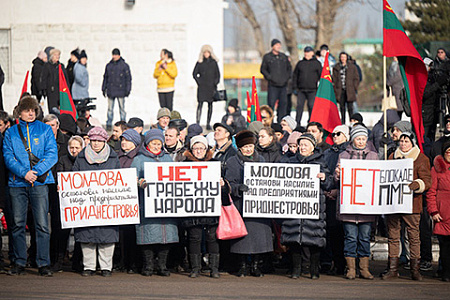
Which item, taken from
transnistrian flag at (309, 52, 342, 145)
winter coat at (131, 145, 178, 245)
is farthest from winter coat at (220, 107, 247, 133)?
winter coat at (131, 145, 178, 245)

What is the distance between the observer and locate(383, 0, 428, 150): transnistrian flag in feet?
40.2

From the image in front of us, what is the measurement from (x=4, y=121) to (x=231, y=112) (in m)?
7.11

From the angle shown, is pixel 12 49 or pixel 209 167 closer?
pixel 209 167

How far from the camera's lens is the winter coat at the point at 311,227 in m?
11.1

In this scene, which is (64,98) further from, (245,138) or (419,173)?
(419,173)

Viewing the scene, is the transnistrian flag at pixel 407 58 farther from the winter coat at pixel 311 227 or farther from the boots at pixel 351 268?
the boots at pixel 351 268

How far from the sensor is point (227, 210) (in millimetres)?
11219

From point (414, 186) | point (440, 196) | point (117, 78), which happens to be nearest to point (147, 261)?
point (414, 186)

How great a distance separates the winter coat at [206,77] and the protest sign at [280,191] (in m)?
10.1

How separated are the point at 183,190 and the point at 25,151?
1.93 meters

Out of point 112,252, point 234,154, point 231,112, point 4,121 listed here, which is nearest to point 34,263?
point 112,252

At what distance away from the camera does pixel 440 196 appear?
36.3 ft

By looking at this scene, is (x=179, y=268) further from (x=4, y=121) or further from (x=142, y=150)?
(x=4, y=121)

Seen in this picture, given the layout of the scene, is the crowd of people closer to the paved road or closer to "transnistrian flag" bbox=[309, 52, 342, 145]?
the paved road
